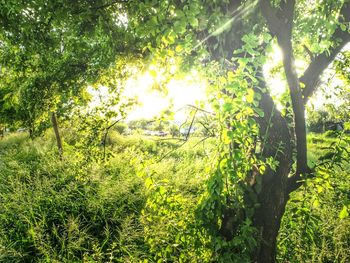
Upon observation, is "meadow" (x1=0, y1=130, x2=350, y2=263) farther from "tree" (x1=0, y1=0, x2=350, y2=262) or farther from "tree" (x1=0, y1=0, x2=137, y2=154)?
"tree" (x1=0, y1=0, x2=137, y2=154)

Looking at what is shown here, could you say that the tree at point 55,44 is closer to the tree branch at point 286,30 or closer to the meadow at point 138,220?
the meadow at point 138,220

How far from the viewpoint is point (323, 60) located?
3090mm

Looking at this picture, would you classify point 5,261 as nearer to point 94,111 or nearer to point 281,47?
point 94,111

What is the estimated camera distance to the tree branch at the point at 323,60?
3.01 metres

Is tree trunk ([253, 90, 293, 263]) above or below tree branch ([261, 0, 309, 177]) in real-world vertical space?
below

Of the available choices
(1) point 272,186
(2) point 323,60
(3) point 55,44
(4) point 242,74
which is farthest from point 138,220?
(4) point 242,74

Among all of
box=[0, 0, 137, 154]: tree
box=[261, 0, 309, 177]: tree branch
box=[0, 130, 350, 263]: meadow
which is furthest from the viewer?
box=[0, 130, 350, 263]: meadow

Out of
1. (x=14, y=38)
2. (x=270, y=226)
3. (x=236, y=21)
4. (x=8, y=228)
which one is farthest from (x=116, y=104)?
(x=8, y=228)

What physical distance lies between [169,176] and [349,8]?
20.5 ft

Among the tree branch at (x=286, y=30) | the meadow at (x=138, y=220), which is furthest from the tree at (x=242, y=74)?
the meadow at (x=138, y=220)

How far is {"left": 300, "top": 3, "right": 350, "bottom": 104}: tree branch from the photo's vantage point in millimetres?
3008

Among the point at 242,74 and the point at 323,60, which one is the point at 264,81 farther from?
the point at 242,74

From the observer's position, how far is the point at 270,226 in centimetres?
300

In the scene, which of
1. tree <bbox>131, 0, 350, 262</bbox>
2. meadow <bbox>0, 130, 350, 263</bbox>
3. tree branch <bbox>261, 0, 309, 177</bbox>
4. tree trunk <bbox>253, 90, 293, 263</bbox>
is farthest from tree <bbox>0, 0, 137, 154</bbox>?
tree trunk <bbox>253, 90, 293, 263</bbox>
